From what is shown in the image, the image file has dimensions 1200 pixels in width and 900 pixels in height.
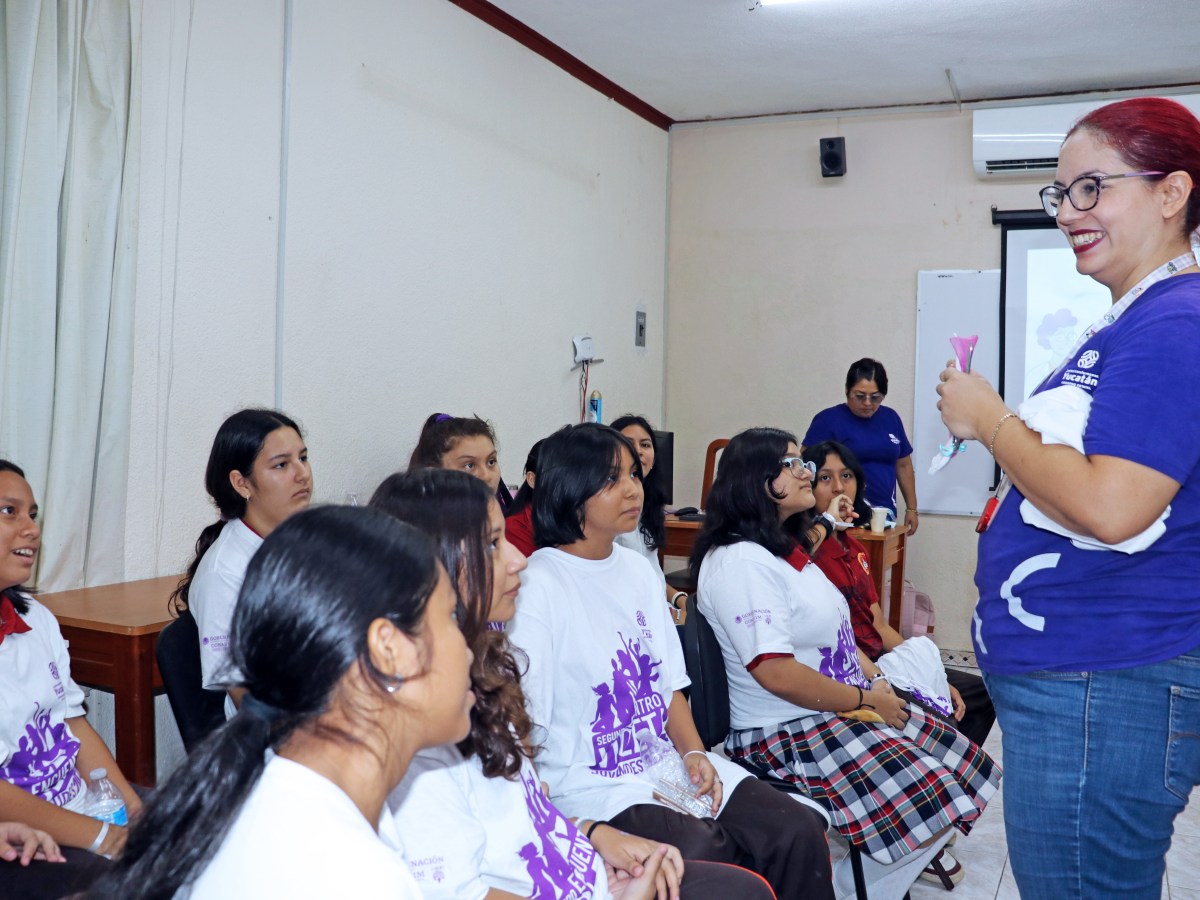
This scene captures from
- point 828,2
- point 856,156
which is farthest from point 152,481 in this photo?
point 856,156

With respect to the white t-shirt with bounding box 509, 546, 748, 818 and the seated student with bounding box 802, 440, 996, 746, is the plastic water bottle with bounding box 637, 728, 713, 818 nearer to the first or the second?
the white t-shirt with bounding box 509, 546, 748, 818

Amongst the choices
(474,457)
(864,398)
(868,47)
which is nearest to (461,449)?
(474,457)

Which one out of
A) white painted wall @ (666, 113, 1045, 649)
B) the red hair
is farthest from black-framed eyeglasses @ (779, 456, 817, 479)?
white painted wall @ (666, 113, 1045, 649)

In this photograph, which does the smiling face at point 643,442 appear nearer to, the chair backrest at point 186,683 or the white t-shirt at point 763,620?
the white t-shirt at point 763,620

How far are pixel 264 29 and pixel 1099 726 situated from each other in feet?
9.66

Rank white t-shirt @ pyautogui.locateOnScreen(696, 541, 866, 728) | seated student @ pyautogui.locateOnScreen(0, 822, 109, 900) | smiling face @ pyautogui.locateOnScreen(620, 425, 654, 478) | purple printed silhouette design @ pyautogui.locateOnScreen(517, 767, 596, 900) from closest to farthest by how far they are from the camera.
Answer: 1. purple printed silhouette design @ pyautogui.locateOnScreen(517, 767, 596, 900)
2. seated student @ pyautogui.locateOnScreen(0, 822, 109, 900)
3. white t-shirt @ pyautogui.locateOnScreen(696, 541, 866, 728)
4. smiling face @ pyautogui.locateOnScreen(620, 425, 654, 478)

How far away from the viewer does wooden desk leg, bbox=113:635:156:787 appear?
221 cm

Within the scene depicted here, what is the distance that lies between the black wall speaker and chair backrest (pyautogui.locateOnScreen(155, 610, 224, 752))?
4461mm

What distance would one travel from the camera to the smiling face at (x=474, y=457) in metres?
2.92

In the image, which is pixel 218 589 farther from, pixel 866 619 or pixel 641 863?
pixel 866 619

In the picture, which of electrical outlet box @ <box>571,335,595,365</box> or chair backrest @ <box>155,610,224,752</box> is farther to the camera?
electrical outlet box @ <box>571,335,595,365</box>

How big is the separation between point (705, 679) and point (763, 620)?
6.8 inches

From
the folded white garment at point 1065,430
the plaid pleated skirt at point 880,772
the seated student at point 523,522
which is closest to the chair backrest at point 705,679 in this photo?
the plaid pleated skirt at point 880,772

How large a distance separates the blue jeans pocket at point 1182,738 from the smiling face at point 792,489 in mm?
1329
